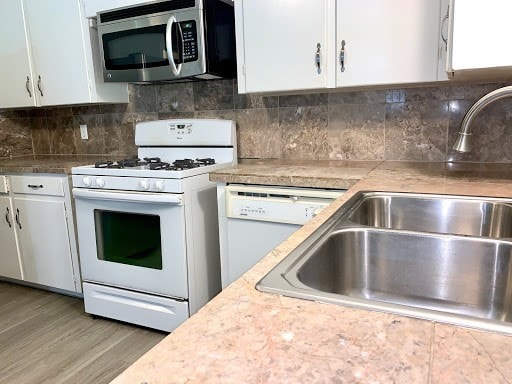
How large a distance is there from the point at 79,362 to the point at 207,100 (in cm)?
164

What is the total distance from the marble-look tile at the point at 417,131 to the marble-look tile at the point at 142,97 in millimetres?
1567

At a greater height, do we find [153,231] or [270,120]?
[270,120]

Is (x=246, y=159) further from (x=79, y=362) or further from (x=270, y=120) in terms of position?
(x=79, y=362)

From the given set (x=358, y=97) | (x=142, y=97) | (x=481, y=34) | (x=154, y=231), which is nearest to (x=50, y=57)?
(x=142, y=97)

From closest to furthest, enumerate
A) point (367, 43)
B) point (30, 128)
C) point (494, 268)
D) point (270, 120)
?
point (494, 268) < point (367, 43) < point (270, 120) < point (30, 128)

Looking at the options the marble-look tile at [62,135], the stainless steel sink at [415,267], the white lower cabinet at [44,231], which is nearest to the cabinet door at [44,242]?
the white lower cabinet at [44,231]

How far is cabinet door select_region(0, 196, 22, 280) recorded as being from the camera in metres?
2.64

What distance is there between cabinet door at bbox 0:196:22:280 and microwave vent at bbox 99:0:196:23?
4.52 feet

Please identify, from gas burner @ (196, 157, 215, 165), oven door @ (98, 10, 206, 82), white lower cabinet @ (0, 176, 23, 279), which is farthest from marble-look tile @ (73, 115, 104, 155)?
gas burner @ (196, 157, 215, 165)

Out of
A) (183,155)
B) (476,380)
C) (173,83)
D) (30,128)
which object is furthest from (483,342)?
(30,128)

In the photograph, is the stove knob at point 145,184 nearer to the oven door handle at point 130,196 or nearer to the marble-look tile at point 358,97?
the oven door handle at point 130,196

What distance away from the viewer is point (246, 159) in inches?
96.0

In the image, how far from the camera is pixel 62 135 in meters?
3.16

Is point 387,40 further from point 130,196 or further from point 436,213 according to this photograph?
point 130,196
